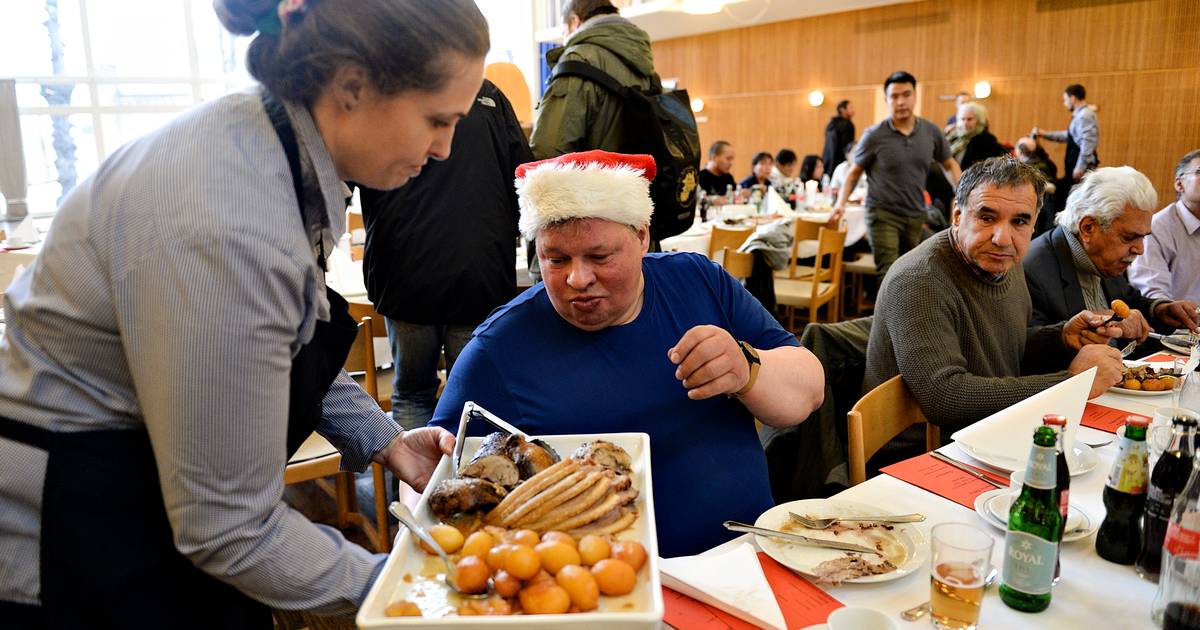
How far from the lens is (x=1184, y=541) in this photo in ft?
3.32

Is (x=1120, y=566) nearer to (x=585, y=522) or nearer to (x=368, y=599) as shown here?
(x=585, y=522)

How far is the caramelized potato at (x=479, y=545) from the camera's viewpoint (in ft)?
2.97

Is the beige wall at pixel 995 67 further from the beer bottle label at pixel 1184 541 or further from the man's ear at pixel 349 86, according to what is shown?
the man's ear at pixel 349 86

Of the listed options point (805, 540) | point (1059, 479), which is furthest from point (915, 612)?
point (1059, 479)

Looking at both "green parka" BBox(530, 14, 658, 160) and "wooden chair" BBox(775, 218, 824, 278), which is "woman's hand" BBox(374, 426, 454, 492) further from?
"wooden chair" BBox(775, 218, 824, 278)

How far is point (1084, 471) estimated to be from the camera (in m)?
1.59

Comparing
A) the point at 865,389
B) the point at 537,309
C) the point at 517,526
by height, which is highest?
the point at 537,309

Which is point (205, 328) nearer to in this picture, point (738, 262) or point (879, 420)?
point (879, 420)

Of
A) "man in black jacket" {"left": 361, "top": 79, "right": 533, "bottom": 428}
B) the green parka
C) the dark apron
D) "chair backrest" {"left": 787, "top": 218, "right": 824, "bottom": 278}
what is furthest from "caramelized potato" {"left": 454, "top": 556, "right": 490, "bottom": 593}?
"chair backrest" {"left": 787, "top": 218, "right": 824, "bottom": 278}

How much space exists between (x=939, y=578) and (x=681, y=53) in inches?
547

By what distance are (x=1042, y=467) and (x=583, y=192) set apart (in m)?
0.92

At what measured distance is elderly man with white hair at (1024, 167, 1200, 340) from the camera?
2795mm

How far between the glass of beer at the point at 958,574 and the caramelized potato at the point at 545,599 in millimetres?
544

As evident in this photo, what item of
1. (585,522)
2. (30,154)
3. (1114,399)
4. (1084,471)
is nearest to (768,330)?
(1084,471)
